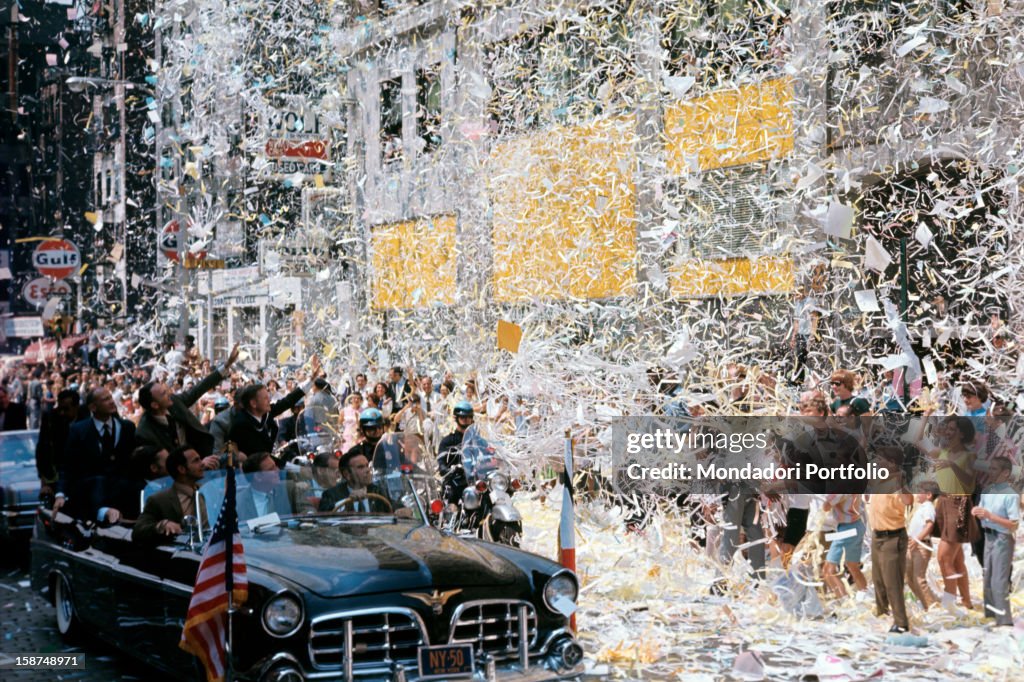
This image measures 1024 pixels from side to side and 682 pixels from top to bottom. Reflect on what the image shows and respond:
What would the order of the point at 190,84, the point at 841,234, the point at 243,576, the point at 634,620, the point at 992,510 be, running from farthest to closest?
the point at 190,84, the point at 841,234, the point at 634,620, the point at 992,510, the point at 243,576

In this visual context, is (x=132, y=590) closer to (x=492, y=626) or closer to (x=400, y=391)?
(x=492, y=626)

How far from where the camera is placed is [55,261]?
22.0 metres

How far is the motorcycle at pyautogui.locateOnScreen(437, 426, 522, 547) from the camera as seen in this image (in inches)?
377

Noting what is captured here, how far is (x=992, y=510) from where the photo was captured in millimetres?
8398

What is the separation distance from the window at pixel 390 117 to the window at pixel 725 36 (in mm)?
9174

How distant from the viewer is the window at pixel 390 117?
24.2 m

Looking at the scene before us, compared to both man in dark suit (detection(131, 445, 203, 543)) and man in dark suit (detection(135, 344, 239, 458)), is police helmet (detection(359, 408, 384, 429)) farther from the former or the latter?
man in dark suit (detection(131, 445, 203, 543))

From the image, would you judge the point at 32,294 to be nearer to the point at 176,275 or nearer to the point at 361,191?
the point at 361,191

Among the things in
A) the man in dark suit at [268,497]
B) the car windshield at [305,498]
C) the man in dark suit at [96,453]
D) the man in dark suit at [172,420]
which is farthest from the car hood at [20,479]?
the man in dark suit at [268,497]

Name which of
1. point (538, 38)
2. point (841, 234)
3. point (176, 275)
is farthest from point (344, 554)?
point (176, 275)

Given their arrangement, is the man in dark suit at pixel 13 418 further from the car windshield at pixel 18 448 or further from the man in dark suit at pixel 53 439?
the man in dark suit at pixel 53 439

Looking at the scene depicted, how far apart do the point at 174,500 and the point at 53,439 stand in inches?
227

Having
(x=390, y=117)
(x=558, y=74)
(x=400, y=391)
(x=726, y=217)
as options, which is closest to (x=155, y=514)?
(x=400, y=391)

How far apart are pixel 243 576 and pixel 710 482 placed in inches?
195
